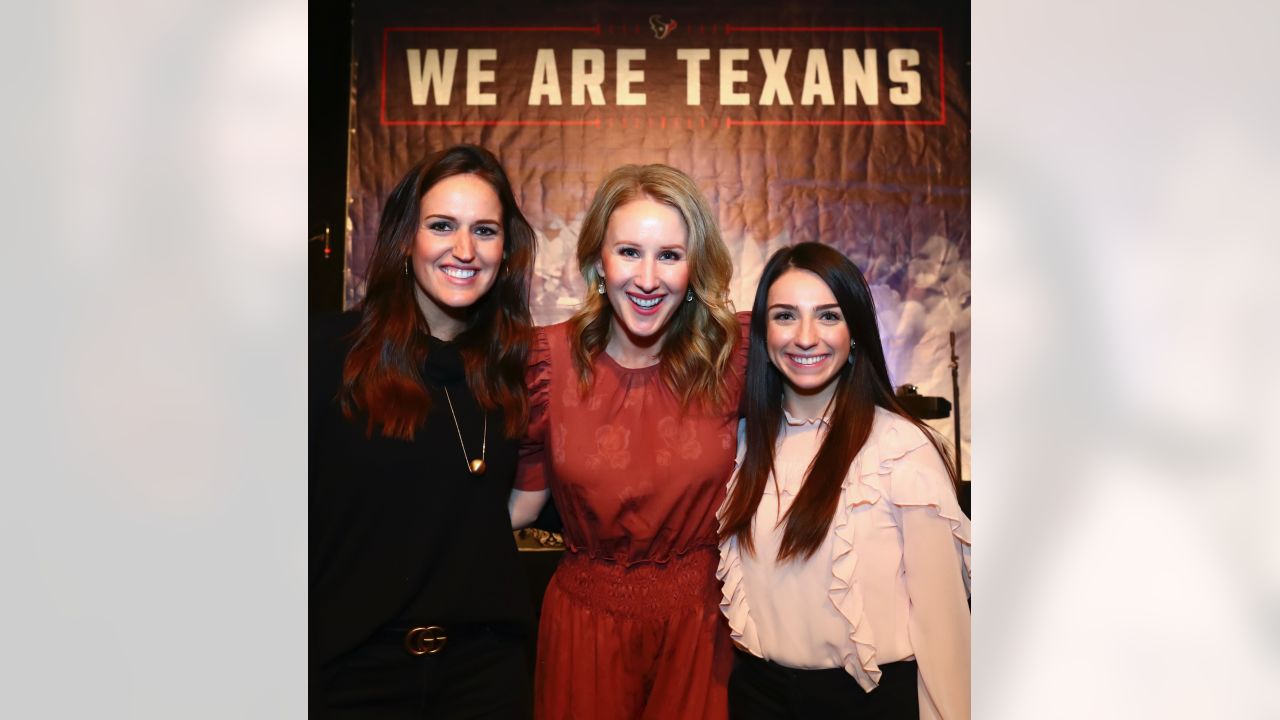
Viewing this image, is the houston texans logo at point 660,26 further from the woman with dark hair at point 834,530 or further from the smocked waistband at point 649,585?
the smocked waistband at point 649,585

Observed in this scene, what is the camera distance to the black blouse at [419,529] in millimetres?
2352

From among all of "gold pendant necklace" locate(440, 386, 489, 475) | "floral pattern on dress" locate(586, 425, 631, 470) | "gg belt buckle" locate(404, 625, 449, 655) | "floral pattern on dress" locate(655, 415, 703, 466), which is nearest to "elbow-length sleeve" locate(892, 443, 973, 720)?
"floral pattern on dress" locate(655, 415, 703, 466)

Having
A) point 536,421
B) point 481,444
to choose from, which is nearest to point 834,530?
point 536,421

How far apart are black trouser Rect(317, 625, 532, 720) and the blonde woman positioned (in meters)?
0.12

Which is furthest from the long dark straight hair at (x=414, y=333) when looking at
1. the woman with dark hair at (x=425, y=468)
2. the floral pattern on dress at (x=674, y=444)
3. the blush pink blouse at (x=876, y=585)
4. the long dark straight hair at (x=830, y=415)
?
the blush pink blouse at (x=876, y=585)

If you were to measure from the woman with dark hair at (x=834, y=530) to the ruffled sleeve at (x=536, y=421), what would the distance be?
0.49m

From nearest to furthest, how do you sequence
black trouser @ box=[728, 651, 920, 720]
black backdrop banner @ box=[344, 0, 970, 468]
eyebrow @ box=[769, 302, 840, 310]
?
1. black trouser @ box=[728, 651, 920, 720]
2. eyebrow @ box=[769, 302, 840, 310]
3. black backdrop banner @ box=[344, 0, 970, 468]

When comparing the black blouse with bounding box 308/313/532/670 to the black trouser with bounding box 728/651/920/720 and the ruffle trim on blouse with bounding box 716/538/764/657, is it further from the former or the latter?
the black trouser with bounding box 728/651/920/720

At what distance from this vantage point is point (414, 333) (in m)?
2.42

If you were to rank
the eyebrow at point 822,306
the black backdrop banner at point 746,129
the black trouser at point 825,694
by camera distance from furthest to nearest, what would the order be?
the black backdrop banner at point 746,129
the eyebrow at point 822,306
the black trouser at point 825,694

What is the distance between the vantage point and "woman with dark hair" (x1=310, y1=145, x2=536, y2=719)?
2.34m

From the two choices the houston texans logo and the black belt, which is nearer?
the black belt

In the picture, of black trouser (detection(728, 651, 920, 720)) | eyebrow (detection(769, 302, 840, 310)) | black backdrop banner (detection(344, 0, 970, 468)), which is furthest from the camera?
black backdrop banner (detection(344, 0, 970, 468))
